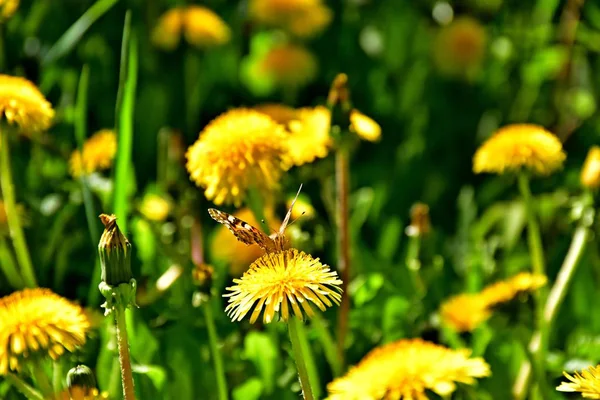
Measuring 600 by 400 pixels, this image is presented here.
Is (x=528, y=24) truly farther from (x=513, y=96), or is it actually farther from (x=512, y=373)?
(x=512, y=373)

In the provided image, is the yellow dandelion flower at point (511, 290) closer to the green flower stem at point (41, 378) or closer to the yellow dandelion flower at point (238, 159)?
the yellow dandelion flower at point (238, 159)

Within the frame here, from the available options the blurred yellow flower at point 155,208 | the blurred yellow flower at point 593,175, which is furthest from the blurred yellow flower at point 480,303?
the blurred yellow flower at point 155,208

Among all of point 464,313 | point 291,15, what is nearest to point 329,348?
point 464,313

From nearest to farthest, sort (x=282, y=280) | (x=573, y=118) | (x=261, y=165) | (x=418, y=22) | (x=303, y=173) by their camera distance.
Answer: (x=282, y=280) → (x=261, y=165) → (x=303, y=173) → (x=573, y=118) → (x=418, y=22)

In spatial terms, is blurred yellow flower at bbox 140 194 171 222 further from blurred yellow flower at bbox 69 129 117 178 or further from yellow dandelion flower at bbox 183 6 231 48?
yellow dandelion flower at bbox 183 6 231 48

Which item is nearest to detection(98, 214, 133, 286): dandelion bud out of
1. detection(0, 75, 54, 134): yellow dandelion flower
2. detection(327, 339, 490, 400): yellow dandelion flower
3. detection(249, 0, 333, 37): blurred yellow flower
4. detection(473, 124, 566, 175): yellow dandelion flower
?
detection(327, 339, 490, 400): yellow dandelion flower

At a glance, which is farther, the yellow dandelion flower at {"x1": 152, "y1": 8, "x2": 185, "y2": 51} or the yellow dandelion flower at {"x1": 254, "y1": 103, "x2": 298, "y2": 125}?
the yellow dandelion flower at {"x1": 152, "y1": 8, "x2": 185, "y2": 51}

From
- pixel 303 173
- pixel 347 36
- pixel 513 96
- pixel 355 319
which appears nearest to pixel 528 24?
pixel 513 96
